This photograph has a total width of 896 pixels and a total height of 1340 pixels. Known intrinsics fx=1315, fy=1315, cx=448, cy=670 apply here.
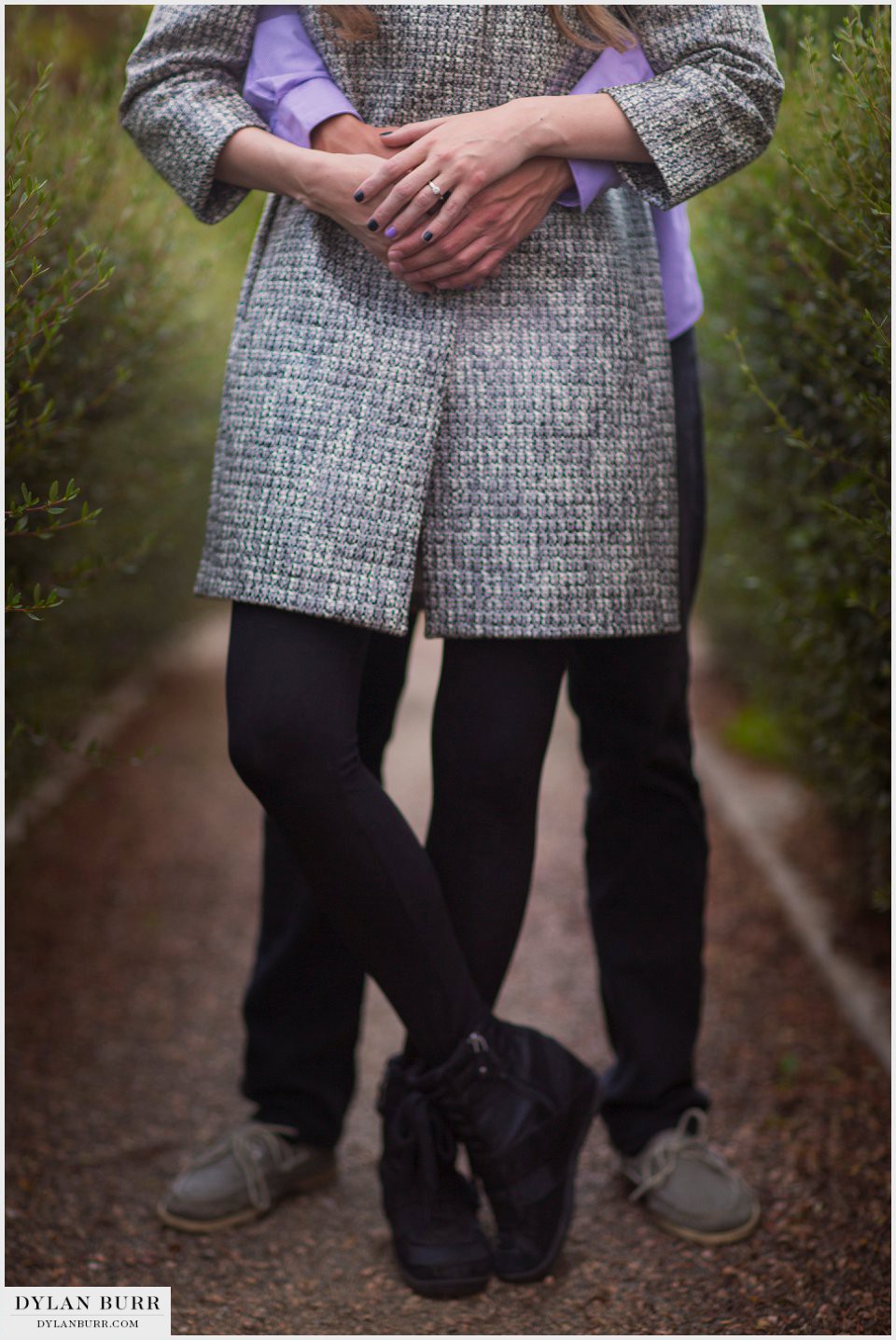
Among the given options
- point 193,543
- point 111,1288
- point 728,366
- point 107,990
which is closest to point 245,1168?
point 111,1288

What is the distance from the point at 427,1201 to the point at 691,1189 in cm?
43

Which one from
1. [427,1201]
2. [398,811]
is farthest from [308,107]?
[427,1201]

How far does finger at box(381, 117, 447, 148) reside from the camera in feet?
4.98

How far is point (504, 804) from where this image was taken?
1.69 m

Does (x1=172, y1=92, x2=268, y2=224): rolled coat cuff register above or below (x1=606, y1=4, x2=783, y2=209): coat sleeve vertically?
below

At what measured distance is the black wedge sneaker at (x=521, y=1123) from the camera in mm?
1656

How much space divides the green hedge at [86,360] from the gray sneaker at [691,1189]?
1099mm

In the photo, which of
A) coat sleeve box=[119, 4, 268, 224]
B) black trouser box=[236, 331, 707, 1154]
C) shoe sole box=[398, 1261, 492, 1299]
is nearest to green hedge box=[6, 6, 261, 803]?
coat sleeve box=[119, 4, 268, 224]

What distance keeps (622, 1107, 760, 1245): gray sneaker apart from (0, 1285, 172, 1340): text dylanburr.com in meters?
0.72

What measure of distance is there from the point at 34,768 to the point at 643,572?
5.71 feet

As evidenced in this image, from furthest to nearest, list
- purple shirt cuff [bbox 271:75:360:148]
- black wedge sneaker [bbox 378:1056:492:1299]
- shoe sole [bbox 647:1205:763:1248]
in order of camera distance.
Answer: shoe sole [bbox 647:1205:763:1248]
black wedge sneaker [bbox 378:1056:492:1299]
purple shirt cuff [bbox 271:75:360:148]

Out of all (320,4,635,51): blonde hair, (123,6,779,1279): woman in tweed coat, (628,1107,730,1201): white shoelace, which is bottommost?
(628,1107,730,1201): white shoelace

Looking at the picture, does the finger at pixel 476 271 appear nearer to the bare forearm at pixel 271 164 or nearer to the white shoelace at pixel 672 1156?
the bare forearm at pixel 271 164

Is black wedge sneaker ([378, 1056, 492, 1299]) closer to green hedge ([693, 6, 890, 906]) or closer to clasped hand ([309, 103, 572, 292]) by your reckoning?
green hedge ([693, 6, 890, 906])
